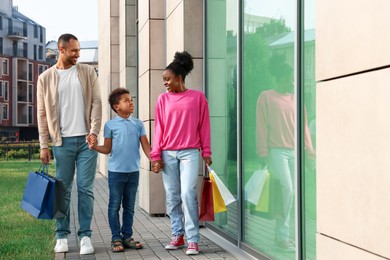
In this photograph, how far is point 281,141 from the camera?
581 cm

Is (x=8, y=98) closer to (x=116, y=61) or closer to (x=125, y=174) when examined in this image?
(x=116, y=61)

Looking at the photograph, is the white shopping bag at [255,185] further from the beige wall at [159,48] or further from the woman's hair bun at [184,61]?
the beige wall at [159,48]

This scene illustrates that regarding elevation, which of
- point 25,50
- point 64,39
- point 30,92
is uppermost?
point 25,50

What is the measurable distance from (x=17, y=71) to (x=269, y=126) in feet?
290

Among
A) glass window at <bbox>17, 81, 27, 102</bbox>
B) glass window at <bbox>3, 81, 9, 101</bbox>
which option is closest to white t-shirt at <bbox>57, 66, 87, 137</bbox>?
glass window at <bbox>3, 81, 9, 101</bbox>

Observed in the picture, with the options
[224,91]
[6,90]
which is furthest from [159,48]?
[6,90]

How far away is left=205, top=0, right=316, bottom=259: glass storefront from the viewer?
5309mm

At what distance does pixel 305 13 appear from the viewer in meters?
5.31

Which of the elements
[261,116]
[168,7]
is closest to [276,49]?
[261,116]

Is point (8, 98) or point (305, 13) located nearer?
point (305, 13)
